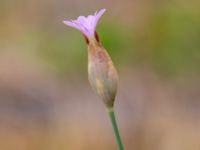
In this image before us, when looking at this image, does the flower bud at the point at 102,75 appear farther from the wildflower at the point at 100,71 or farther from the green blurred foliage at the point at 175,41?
the green blurred foliage at the point at 175,41

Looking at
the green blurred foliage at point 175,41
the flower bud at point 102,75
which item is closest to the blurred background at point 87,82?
the green blurred foliage at point 175,41

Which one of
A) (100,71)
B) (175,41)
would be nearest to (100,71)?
(100,71)

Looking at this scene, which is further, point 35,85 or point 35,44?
point 35,44

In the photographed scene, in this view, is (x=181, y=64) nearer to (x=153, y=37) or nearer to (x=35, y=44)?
(x=153, y=37)

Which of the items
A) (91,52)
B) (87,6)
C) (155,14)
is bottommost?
(91,52)

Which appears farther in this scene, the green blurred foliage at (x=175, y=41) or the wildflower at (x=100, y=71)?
the green blurred foliage at (x=175, y=41)

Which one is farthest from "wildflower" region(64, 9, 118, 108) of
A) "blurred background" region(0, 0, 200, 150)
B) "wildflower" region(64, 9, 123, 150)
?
"blurred background" region(0, 0, 200, 150)

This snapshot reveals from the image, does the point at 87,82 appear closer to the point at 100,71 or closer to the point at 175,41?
the point at 175,41

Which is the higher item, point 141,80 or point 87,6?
point 87,6

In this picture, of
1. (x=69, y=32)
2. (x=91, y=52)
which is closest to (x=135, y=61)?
(x=69, y=32)
